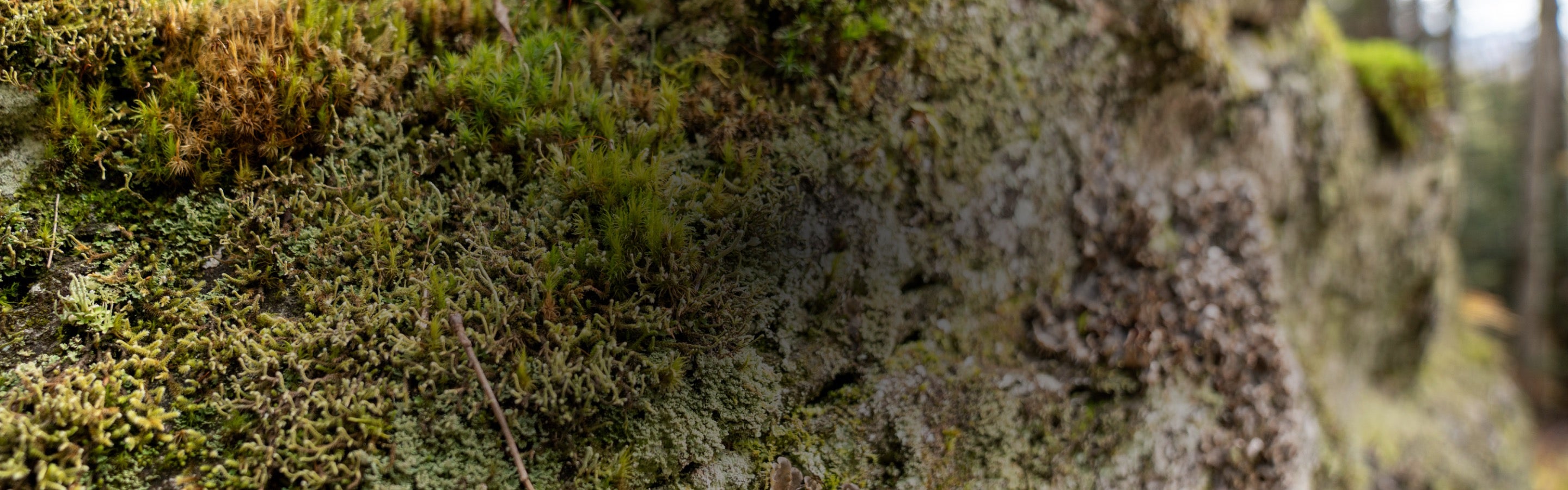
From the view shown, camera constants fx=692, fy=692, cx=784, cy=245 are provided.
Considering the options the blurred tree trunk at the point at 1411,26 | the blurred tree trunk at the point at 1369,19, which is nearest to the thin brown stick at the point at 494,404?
the blurred tree trunk at the point at 1369,19

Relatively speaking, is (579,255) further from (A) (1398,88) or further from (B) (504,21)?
(A) (1398,88)

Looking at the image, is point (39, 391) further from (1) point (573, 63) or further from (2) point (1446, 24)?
(2) point (1446, 24)

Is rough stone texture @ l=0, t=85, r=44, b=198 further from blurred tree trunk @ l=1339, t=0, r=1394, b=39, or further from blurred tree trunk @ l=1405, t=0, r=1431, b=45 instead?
blurred tree trunk @ l=1405, t=0, r=1431, b=45

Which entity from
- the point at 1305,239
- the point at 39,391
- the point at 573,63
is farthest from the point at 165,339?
the point at 1305,239

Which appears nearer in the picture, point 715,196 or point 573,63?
point 715,196

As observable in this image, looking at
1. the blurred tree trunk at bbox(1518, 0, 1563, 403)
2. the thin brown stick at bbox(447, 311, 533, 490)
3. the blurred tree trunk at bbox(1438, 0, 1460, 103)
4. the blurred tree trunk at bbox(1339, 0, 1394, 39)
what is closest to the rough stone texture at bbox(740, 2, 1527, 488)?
the thin brown stick at bbox(447, 311, 533, 490)
